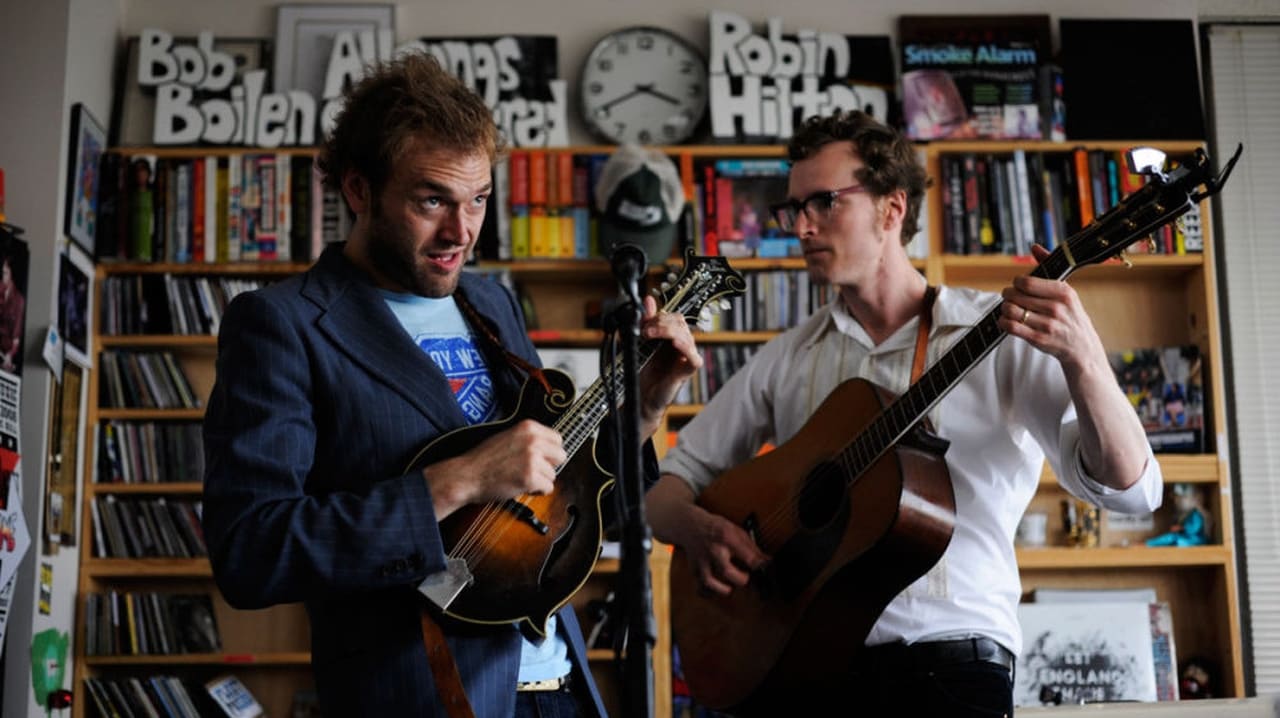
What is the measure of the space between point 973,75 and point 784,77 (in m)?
0.67

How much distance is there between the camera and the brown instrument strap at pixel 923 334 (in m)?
2.16

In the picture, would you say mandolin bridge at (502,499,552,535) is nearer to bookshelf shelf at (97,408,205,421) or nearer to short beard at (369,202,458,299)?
short beard at (369,202,458,299)

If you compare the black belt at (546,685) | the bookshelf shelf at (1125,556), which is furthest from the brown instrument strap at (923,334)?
the bookshelf shelf at (1125,556)

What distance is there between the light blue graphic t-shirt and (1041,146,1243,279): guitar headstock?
2.71 feet

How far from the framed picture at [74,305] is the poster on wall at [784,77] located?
220 cm

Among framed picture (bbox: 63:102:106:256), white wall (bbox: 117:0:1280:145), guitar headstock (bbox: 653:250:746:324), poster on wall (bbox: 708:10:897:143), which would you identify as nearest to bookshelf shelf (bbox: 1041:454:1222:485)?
poster on wall (bbox: 708:10:897:143)

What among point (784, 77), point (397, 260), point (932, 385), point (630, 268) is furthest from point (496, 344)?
point (784, 77)

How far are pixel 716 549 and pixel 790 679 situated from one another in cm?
27

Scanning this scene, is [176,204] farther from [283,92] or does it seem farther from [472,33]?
[472,33]

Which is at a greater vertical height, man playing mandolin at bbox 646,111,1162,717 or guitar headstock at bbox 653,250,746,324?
guitar headstock at bbox 653,250,746,324

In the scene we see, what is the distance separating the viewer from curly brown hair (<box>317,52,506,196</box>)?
1798 mm

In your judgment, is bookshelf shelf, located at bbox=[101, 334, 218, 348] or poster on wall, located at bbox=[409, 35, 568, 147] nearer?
bookshelf shelf, located at bbox=[101, 334, 218, 348]

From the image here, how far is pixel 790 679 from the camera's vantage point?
2111 mm

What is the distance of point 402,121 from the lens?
5.90ft
